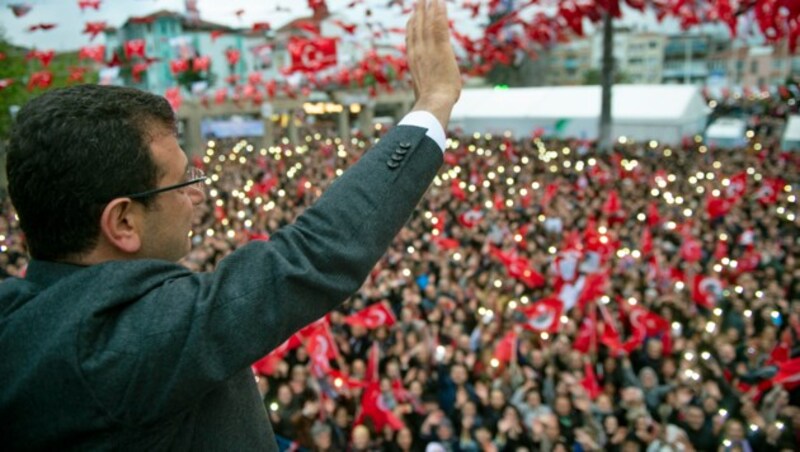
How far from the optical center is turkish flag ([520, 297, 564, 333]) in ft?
23.5

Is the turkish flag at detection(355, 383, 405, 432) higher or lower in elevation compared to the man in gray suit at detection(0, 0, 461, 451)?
lower

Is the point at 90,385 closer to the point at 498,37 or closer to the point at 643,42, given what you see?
the point at 498,37

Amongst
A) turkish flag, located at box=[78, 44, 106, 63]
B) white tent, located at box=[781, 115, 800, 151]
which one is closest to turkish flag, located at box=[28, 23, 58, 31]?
turkish flag, located at box=[78, 44, 106, 63]

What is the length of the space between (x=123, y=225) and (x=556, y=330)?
6701 mm

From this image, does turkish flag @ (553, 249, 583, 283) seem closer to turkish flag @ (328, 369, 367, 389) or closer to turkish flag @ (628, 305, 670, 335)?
turkish flag @ (628, 305, 670, 335)

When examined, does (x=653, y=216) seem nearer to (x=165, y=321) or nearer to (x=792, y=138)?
(x=165, y=321)

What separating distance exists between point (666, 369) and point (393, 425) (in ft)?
9.33

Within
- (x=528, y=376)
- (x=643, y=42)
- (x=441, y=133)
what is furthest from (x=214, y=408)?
(x=643, y=42)

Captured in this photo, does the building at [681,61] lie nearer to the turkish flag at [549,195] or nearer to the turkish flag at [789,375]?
the turkish flag at [549,195]

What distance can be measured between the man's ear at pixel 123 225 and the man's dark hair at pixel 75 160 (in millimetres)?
13

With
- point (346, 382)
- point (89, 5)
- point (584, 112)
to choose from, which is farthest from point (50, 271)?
point (584, 112)

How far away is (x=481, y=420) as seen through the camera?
566 cm

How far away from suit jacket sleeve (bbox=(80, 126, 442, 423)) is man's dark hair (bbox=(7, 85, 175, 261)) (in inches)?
4.5

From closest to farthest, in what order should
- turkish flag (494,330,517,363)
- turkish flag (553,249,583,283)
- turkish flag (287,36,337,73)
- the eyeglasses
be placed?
the eyeglasses → turkish flag (494,330,517,363) → turkish flag (553,249,583,283) → turkish flag (287,36,337,73)
